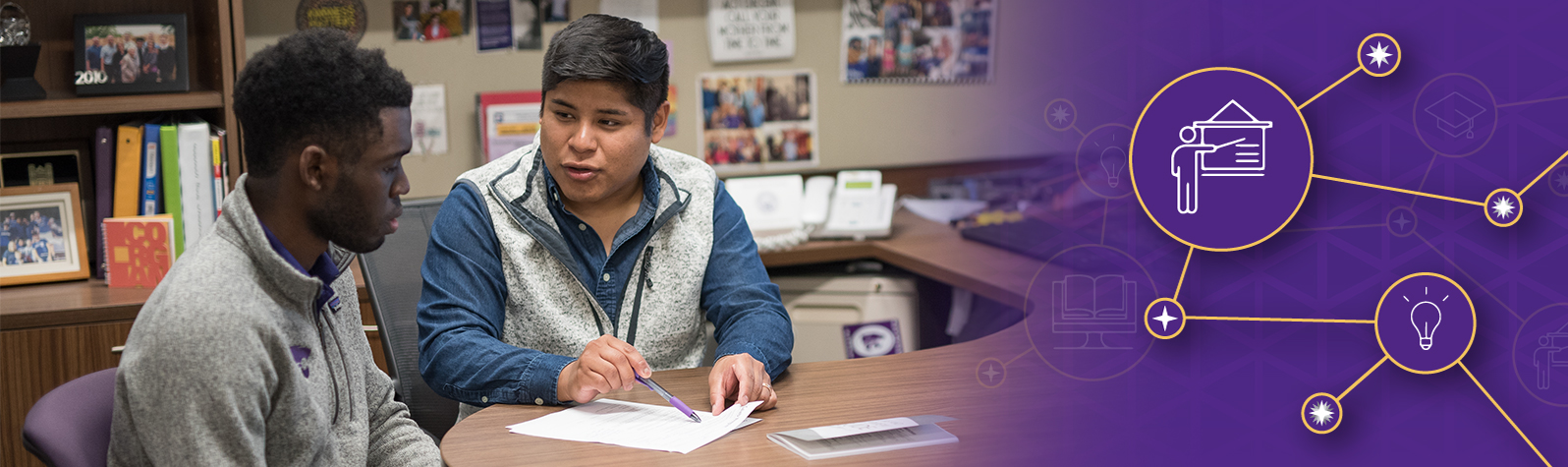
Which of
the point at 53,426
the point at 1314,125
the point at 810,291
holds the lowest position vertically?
the point at 810,291

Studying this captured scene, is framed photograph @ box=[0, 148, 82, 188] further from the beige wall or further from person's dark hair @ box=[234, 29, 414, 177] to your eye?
person's dark hair @ box=[234, 29, 414, 177]

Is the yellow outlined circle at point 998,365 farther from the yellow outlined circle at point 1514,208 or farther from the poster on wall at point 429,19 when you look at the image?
the poster on wall at point 429,19

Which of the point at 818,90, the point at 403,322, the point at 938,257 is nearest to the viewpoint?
the point at 403,322

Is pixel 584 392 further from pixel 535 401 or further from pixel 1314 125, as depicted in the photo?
pixel 1314 125

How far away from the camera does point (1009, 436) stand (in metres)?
1.22

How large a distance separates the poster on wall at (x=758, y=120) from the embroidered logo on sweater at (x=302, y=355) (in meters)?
1.79

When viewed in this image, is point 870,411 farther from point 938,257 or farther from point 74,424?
point 938,257

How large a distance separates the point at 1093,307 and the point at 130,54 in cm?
184

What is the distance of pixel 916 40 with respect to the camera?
2.92m

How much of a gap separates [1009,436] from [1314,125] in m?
0.53

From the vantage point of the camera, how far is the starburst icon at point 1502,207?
52.1 inches

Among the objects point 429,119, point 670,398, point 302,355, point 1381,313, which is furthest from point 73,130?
point 1381,313

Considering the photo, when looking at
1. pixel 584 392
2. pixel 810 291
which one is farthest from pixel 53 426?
pixel 810 291

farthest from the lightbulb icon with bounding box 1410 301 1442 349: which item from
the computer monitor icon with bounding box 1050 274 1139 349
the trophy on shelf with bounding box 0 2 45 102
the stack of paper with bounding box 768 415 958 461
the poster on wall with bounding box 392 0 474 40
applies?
the trophy on shelf with bounding box 0 2 45 102
